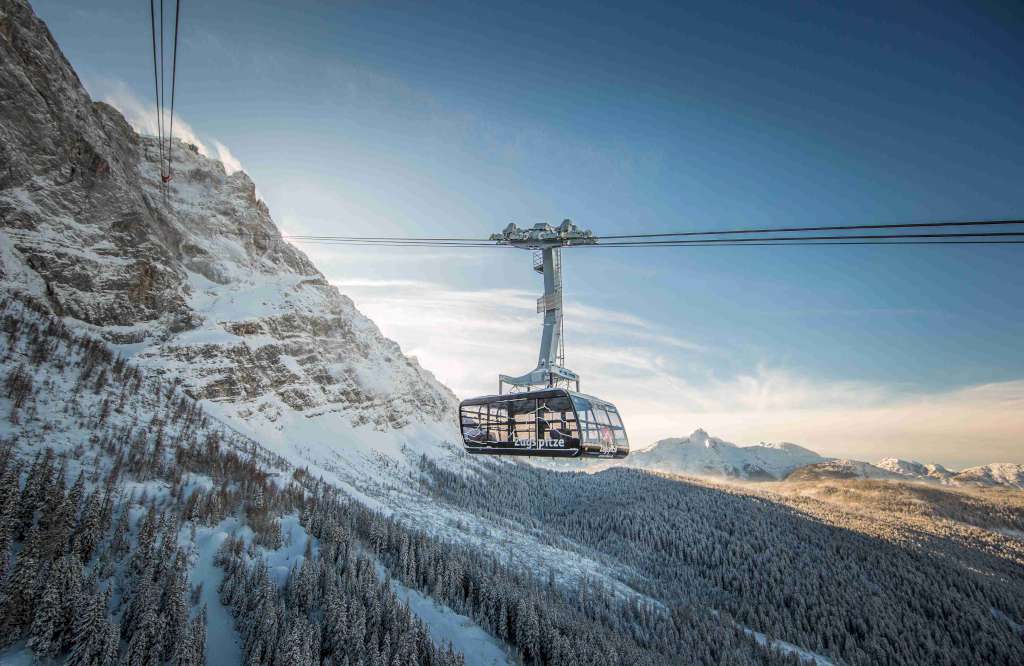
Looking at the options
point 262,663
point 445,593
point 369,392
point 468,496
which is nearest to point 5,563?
point 262,663

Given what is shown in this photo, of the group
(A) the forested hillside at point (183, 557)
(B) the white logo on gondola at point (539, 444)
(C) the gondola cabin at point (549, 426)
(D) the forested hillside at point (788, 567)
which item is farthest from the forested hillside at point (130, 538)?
(D) the forested hillside at point (788, 567)

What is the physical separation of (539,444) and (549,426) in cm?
104

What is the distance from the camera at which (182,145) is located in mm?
153375

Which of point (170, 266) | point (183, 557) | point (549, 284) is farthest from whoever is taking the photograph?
point (170, 266)

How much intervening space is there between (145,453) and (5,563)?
19.4 meters

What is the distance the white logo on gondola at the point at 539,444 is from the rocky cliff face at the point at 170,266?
91525 millimetres

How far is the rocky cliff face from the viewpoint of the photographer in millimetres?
78062

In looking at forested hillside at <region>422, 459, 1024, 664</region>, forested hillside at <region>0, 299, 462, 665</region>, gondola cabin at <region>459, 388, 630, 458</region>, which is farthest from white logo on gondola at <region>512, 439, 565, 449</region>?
forested hillside at <region>422, 459, 1024, 664</region>

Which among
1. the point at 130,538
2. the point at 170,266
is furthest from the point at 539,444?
the point at 170,266

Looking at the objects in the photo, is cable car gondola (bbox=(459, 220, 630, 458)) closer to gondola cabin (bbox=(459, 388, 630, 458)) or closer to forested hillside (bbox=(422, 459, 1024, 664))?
gondola cabin (bbox=(459, 388, 630, 458))

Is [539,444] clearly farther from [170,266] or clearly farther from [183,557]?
[170,266]

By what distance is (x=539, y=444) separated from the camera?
1978cm

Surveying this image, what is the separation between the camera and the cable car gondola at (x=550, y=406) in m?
17.3

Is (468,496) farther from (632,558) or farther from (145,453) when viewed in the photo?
(145,453)
